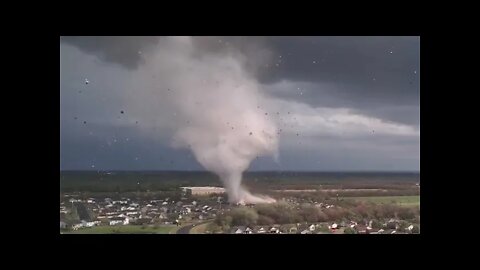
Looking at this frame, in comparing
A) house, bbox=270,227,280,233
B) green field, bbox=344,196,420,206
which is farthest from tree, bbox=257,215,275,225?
green field, bbox=344,196,420,206

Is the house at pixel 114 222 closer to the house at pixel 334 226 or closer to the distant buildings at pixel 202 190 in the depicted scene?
the distant buildings at pixel 202 190

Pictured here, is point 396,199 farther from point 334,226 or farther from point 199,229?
point 199,229

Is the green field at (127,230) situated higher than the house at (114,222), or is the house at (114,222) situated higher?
the house at (114,222)

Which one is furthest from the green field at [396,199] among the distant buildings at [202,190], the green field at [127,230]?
the green field at [127,230]

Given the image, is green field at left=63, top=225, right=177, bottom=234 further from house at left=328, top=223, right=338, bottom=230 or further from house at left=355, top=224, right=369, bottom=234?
house at left=355, top=224, right=369, bottom=234

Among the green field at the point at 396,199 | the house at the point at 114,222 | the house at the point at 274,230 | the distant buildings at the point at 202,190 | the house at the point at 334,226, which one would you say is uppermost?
the distant buildings at the point at 202,190

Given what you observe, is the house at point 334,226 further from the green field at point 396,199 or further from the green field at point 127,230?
the green field at point 127,230

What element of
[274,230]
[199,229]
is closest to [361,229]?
[274,230]
